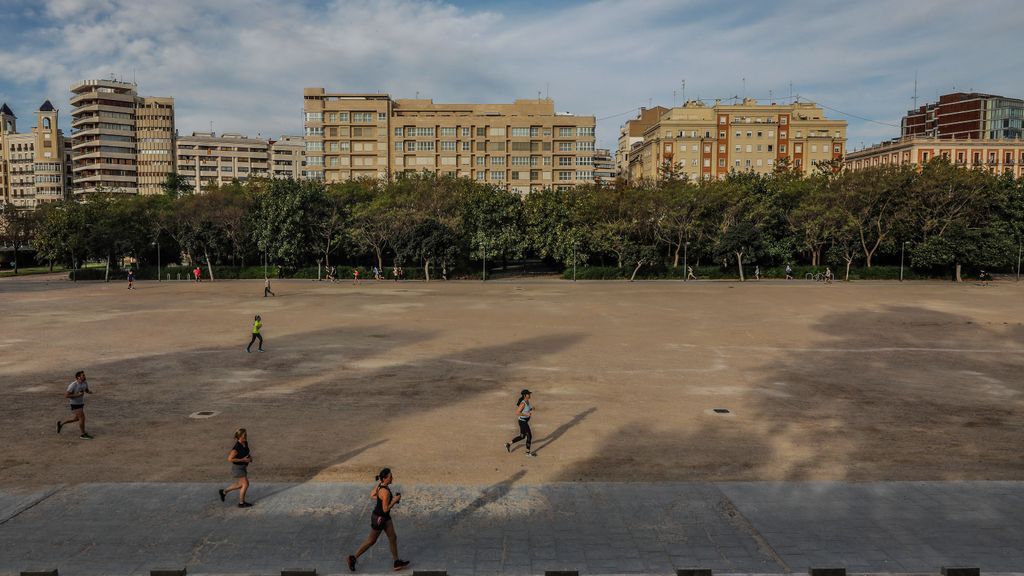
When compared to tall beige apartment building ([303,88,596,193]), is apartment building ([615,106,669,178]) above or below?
above

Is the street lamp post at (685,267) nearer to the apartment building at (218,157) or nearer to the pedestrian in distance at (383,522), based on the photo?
the pedestrian in distance at (383,522)

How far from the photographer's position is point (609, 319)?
133ft

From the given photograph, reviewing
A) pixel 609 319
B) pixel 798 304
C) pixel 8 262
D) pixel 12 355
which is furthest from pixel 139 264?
pixel 798 304

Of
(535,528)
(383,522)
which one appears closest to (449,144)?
(535,528)

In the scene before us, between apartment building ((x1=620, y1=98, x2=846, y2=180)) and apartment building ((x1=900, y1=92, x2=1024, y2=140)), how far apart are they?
36.7 meters

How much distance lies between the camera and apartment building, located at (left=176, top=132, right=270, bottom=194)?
541 feet

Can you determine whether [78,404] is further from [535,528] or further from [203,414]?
[535,528]

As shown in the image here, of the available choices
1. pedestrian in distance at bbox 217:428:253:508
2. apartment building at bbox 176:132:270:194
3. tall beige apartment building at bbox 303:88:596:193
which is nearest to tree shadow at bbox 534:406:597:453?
pedestrian in distance at bbox 217:428:253:508

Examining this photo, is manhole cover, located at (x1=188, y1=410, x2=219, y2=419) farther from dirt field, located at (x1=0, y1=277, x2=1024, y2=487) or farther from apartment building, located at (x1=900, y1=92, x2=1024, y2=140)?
apartment building, located at (x1=900, y1=92, x2=1024, y2=140)

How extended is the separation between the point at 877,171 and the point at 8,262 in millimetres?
131166

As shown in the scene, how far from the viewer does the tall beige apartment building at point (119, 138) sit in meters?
150

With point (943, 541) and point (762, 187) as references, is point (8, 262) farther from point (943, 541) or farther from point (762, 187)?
point (943, 541)

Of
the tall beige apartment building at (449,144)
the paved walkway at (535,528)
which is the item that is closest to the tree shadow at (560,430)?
the paved walkway at (535,528)

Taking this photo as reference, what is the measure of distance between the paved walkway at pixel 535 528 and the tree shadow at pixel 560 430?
287cm
